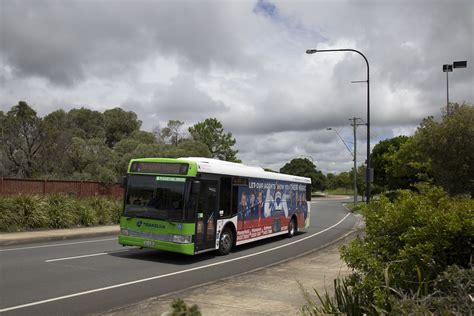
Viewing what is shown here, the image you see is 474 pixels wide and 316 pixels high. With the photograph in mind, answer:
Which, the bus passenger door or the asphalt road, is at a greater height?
the bus passenger door

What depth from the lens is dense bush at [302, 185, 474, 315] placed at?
4.87m

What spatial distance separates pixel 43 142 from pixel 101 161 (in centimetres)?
581

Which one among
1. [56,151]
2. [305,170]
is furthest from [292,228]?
[305,170]

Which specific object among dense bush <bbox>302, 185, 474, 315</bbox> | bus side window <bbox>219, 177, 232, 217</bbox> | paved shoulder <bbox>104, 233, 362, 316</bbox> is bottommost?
paved shoulder <bbox>104, 233, 362, 316</bbox>

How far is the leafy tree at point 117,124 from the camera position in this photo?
6047 centimetres

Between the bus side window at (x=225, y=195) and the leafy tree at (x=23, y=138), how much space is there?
22929mm

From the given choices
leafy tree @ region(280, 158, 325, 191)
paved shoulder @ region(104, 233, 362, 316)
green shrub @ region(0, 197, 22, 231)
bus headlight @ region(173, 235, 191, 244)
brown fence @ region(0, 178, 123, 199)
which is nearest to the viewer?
paved shoulder @ region(104, 233, 362, 316)

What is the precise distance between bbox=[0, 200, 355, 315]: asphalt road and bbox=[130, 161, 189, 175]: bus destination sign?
2374 millimetres

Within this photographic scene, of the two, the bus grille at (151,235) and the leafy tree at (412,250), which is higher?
the leafy tree at (412,250)

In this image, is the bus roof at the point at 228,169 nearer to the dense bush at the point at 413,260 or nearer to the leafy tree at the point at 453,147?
the leafy tree at the point at 453,147

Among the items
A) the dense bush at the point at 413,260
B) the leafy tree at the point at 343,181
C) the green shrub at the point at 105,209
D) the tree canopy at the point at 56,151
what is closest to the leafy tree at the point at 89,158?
the tree canopy at the point at 56,151

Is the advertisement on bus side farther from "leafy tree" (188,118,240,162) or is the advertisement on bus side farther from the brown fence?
"leafy tree" (188,118,240,162)

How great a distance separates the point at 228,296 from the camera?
8070 millimetres

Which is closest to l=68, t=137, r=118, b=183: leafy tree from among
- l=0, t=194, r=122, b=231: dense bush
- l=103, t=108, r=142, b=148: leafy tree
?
l=0, t=194, r=122, b=231: dense bush
